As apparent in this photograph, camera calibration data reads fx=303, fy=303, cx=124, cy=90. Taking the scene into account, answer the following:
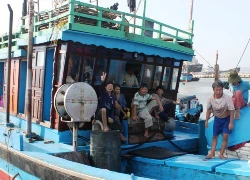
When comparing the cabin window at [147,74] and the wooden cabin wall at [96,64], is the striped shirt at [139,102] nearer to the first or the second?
the wooden cabin wall at [96,64]

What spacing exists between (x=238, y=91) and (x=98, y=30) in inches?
115

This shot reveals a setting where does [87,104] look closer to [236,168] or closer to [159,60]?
[236,168]

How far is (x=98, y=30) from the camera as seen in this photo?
19.7 feet

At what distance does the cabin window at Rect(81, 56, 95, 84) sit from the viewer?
6352mm

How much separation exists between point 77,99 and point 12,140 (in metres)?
1.65

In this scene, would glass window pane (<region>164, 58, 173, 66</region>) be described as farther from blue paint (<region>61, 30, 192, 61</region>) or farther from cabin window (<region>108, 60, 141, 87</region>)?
cabin window (<region>108, 60, 141, 87</region>)

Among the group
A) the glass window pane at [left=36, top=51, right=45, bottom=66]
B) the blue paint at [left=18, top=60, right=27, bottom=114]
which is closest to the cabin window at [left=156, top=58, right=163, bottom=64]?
the glass window pane at [left=36, top=51, right=45, bottom=66]

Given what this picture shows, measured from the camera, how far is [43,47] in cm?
668

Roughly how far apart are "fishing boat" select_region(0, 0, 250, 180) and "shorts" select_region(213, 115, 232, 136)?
55cm

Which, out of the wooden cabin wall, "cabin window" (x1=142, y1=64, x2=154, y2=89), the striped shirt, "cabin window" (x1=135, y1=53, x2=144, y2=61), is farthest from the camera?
"cabin window" (x1=142, y1=64, x2=154, y2=89)

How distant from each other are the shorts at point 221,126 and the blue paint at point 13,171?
3.29 meters

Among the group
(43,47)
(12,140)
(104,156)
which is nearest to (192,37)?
(43,47)

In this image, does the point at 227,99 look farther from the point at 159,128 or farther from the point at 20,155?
the point at 20,155

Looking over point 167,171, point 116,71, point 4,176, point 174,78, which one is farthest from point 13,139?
point 174,78
